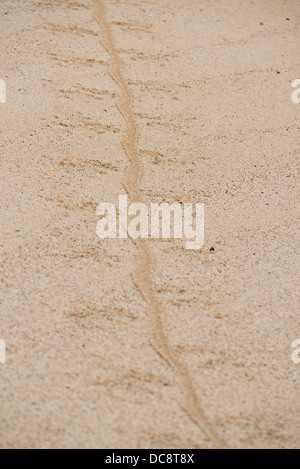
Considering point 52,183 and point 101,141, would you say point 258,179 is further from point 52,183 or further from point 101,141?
point 52,183

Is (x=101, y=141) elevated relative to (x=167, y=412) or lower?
elevated

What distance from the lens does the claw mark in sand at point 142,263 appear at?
7.28ft

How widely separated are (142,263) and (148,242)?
0.15m

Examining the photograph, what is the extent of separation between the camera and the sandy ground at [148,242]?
221 centimetres

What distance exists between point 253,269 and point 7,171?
145 cm

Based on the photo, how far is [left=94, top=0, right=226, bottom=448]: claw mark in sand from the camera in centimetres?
222

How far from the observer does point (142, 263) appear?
9.10ft

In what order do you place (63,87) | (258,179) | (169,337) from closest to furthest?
(169,337), (258,179), (63,87)

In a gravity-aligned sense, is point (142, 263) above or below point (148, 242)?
below

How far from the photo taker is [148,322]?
8.21 feet

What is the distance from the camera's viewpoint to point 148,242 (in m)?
2.89

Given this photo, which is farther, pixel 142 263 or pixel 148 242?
pixel 148 242
